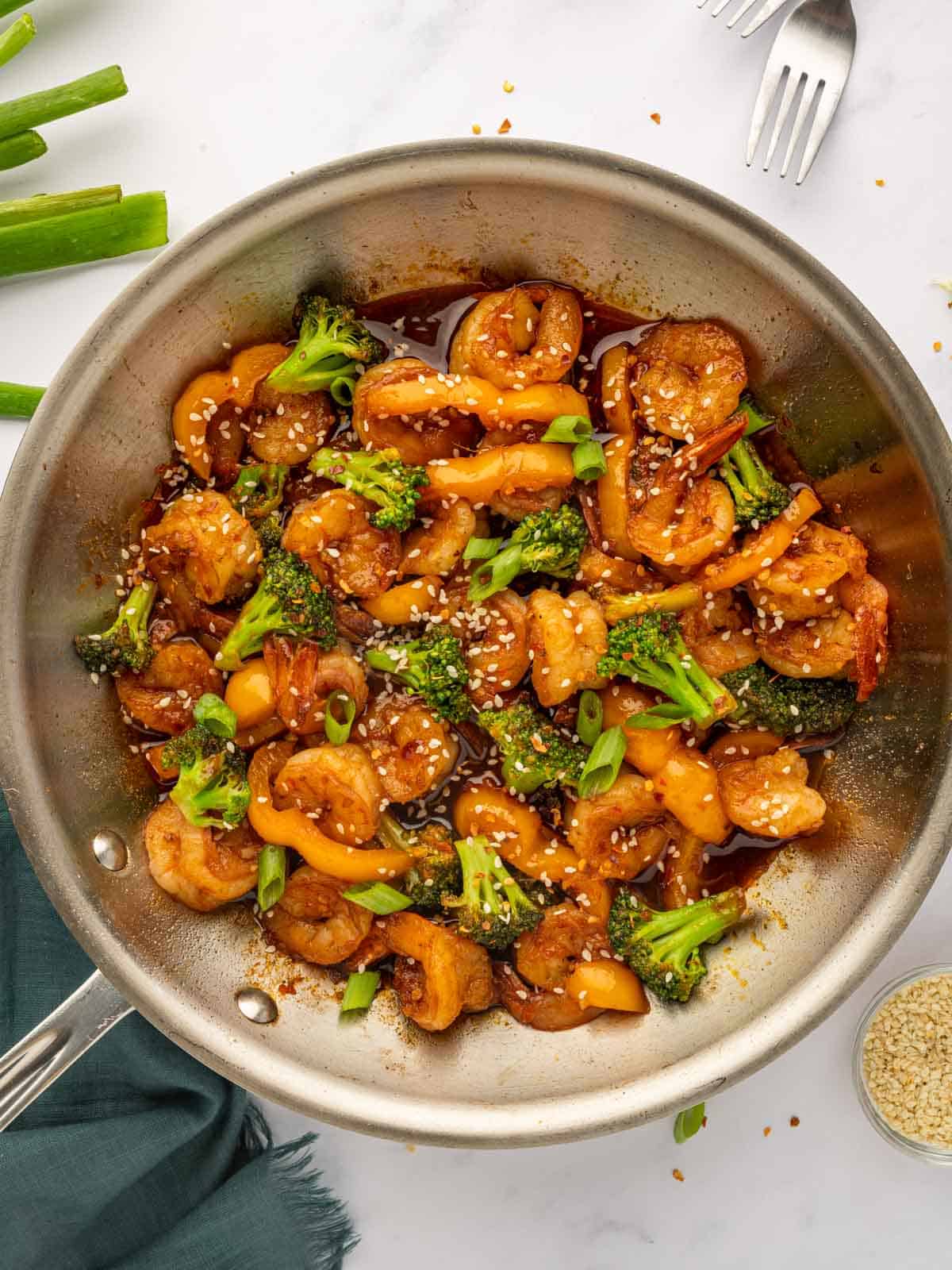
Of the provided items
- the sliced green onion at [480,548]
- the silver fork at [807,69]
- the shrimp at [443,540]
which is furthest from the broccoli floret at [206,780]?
the silver fork at [807,69]

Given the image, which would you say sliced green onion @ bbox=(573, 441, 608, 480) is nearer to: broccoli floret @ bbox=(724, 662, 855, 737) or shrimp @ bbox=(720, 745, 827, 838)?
broccoli floret @ bbox=(724, 662, 855, 737)

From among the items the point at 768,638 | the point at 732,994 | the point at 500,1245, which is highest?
the point at 768,638

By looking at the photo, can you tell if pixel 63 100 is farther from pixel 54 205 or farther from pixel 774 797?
pixel 774 797

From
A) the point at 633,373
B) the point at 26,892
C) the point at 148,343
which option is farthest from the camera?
the point at 26,892

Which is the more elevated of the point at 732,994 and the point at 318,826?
the point at 318,826

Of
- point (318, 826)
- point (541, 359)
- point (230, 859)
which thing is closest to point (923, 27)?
point (541, 359)

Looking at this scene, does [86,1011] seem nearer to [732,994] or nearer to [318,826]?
[318,826]

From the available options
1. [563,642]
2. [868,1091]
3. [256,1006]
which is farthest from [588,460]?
[868,1091]
